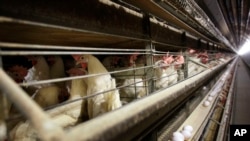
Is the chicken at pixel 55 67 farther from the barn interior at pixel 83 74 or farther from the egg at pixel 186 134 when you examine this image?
the egg at pixel 186 134

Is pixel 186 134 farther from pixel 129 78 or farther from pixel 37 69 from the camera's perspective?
pixel 37 69

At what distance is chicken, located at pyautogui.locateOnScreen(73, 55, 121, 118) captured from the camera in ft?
3.21

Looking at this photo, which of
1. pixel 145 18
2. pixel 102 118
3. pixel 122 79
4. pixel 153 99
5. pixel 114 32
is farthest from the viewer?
pixel 122 79

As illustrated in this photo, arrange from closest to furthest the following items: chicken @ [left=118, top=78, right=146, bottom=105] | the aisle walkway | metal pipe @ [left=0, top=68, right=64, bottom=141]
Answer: metal pipe @ [left=0, top=68, right=64, bottom=141]
chicken @ [left=118, top=78, right=146, bottom=105]
the aisle walkway

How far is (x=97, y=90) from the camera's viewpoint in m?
0.97

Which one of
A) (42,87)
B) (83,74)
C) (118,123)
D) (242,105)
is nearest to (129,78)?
(83,74)

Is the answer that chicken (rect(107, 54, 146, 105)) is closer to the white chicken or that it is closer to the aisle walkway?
the white chicken

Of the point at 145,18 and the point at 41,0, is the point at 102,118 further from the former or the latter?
the point at 145,18

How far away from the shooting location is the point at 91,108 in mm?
1002

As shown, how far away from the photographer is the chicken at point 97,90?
977 millimetres

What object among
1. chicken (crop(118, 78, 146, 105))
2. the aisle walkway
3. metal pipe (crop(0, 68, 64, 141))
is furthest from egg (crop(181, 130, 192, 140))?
the aisle walkway

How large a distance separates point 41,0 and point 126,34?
455mm

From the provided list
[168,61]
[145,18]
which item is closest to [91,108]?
[145,18]

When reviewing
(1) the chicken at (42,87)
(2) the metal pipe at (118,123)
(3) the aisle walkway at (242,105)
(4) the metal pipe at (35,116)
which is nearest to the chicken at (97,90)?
(1) the chicken at (42,87)
